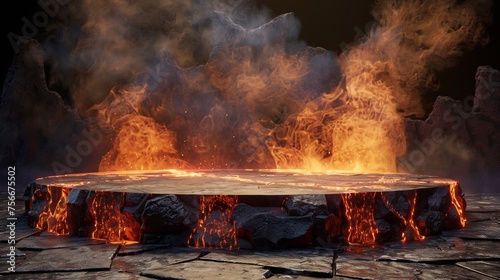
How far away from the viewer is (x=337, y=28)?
13117 mm

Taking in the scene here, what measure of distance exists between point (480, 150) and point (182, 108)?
23.5 feet

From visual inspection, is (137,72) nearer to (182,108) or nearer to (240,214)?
(182,108)

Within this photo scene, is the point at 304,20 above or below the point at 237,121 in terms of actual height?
above

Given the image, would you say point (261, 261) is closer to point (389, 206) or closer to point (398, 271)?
point (398, 271)

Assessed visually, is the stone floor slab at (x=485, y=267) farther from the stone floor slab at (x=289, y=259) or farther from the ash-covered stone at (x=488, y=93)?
the ash-covered stone at (x=488, y=93)

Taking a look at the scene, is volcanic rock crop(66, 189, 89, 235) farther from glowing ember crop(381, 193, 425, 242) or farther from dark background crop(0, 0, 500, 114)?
dark background crop(0, 0, 500, 114)

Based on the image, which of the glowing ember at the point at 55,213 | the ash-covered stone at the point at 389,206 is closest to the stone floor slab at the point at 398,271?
the ash-covered stone at the point at 389,206

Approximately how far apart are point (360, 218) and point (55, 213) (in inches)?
150

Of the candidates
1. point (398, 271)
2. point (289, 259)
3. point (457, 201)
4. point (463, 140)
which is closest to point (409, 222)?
point (457, 201)

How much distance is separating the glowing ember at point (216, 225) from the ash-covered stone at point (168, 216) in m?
0.12

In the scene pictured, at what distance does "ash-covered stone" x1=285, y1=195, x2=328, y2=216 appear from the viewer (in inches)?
217

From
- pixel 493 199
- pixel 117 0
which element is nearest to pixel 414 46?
pixel 493 199

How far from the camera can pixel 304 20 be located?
43.4 ft

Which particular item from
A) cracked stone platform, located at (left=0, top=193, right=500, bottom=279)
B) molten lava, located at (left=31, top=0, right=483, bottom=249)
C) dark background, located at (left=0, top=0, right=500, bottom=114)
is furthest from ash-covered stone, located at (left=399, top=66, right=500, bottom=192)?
cracked stone platform, located at (left=0, top=193, right=500, bottom=279)
